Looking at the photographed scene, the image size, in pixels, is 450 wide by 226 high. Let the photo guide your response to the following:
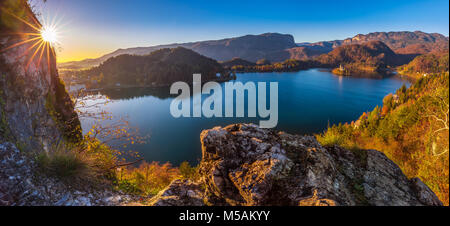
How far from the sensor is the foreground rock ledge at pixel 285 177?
9.56 ft

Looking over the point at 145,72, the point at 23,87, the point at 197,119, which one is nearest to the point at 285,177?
the point at 23,87

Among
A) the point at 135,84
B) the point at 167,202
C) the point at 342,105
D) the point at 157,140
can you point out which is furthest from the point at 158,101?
the point at 167,202

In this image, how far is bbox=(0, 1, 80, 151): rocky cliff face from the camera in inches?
153

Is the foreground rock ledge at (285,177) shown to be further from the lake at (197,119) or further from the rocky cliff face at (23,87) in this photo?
the lake at (197,119)

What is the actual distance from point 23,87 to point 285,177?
22.3ft

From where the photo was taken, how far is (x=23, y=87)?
466 cm

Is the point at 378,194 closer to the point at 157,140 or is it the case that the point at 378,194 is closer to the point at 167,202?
the point at 167,202

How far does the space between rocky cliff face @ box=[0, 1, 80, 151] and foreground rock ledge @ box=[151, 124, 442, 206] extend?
137 inches

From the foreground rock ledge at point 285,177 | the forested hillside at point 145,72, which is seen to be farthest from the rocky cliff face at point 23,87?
the forested hillside at point 145,72

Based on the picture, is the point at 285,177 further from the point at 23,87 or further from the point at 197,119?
the point at 197,119

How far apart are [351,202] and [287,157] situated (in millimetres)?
1131

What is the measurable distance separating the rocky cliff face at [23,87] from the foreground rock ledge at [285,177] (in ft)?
11.4

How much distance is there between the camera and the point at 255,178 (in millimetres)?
3062

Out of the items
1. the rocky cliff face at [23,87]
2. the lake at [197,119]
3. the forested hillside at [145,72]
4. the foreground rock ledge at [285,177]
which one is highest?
the forested hillside at [145,72]
